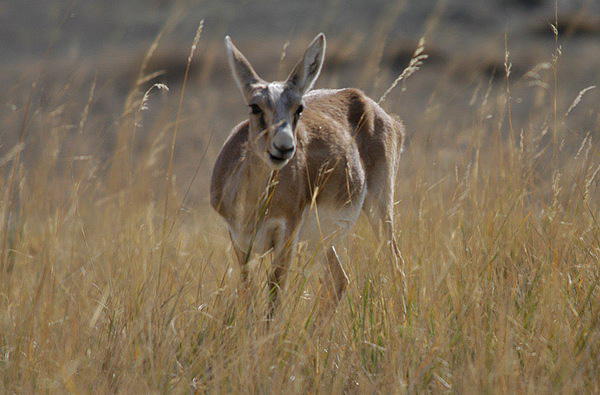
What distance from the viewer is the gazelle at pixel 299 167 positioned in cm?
438

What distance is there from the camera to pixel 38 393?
3.18 meters

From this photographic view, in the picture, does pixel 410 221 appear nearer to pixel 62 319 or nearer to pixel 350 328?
pixel 350 328

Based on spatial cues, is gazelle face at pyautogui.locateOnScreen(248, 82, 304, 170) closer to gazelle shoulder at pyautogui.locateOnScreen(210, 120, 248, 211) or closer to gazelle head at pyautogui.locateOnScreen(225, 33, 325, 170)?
gazelle head at pyautogui.locateOnScreen(225, 33, 325, 170)

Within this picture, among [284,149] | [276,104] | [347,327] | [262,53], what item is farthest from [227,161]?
[262,53]

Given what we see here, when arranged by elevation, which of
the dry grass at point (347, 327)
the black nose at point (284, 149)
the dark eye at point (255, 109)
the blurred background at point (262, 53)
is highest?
the dark eye at point (255, 109)

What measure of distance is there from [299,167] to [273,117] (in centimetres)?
63

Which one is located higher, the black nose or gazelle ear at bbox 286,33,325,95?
gazelle ear at bbox 286,33,325,95

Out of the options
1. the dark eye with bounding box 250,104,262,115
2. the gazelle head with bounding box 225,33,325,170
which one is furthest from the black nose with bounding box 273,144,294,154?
the dark eye with bounding box 250,104,262,115

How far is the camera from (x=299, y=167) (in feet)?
16.1

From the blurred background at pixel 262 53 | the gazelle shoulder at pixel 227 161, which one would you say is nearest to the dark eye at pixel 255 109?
the gazelle shoulder at pixel 227 161

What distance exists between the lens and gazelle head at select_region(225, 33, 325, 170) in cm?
411

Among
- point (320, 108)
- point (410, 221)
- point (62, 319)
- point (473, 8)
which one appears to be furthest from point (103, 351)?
point (473, 8)

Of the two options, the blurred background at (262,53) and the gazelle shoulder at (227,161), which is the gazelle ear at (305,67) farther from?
the blurred background at (262,53)

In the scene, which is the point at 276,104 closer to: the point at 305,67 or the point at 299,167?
the point at 305,67
